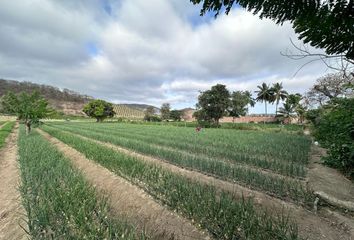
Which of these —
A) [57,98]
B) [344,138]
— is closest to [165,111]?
[344,138]

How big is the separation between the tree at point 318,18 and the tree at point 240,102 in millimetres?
61740

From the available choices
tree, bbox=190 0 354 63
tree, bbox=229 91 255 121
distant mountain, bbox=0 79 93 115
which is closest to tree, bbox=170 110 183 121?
tree, bbox=229 91 255 121

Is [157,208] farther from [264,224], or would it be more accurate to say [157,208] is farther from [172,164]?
[172,164]

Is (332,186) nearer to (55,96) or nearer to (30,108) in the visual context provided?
(30,108)

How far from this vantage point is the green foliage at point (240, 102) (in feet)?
212

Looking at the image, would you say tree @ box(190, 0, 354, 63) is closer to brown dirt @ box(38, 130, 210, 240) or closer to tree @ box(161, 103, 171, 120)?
brown dirt @ box(38, 130, 210, 240)

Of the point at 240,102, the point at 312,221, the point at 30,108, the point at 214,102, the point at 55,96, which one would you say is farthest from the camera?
the point at 55,96

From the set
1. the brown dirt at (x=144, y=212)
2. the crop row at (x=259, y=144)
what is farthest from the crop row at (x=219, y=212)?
the crop row at (x=259, y=144)

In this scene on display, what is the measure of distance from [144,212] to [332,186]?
5.10 metres

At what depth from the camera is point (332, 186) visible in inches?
256

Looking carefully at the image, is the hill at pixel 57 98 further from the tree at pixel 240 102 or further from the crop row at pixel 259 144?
the crop row at pixel 259 144

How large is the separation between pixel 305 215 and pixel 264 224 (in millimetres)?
1576

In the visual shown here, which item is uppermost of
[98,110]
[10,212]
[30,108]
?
[98,110]

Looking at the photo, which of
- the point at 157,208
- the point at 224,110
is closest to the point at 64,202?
the point at 157,208
